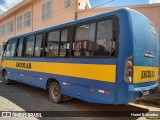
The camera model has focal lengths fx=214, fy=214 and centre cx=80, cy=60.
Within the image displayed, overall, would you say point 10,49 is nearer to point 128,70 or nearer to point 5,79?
point 5,79

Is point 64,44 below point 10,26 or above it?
below

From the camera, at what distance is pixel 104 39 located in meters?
5.88

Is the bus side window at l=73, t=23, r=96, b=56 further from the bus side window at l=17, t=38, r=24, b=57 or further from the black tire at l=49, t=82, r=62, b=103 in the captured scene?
the bus side window at l=17, t=38, r=24, b=57

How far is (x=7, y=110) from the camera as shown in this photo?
22.4 feet

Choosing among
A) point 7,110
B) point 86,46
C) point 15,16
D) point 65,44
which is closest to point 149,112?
point 86,46

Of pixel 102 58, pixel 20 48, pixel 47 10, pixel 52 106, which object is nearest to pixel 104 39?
pixel 102 58

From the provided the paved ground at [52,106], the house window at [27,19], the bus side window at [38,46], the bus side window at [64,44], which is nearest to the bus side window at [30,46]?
the bus side window at [38,46]

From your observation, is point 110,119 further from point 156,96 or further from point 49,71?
point 156,96

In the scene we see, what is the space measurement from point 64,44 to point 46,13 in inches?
495

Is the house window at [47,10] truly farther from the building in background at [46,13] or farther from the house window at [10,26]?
the house window at [10,26]

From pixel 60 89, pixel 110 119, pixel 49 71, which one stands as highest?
pixel 49 71

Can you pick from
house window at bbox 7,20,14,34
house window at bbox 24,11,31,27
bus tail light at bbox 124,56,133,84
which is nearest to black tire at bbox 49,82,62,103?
bus tail light at bbox 124,56,133,84

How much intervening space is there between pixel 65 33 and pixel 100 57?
208 centimetres

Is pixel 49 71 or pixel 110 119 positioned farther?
pixel 49 71
